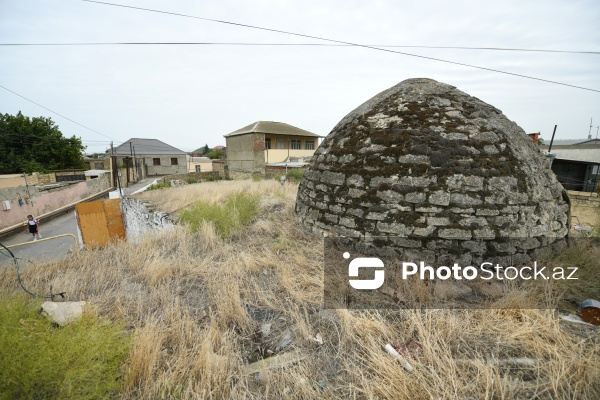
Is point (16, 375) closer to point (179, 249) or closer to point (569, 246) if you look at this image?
point (179, 249)

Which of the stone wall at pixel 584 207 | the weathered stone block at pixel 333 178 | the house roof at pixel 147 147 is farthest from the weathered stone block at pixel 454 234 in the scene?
the house roof at pixel 147 147

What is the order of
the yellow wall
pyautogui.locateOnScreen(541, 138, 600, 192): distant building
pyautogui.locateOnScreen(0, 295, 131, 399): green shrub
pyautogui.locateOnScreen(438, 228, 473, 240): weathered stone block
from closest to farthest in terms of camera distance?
pyautogui.locateOnScreen(0, 295, 131, 399): green shrub < pyautogui.locateOnScreen(438, 228, 473, 240): weathered stone block < pyautogui.locateOnScreen(541, 138, 600, 192): distant building < the yellow wall

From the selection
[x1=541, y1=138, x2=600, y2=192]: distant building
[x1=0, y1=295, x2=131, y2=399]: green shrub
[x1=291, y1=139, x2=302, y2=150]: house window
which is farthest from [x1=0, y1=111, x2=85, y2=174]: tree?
[x1=541, y1=138, x2=600, y2=192]: distant building

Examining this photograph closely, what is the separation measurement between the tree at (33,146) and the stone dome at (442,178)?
111ft

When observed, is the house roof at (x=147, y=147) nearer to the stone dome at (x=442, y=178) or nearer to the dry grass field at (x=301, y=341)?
the dry grass field at (x=301, y=341)

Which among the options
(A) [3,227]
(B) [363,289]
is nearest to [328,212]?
(B) [363,289]

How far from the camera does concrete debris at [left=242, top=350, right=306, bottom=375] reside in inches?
80.7

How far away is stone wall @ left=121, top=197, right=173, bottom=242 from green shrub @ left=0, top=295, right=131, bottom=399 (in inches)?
211

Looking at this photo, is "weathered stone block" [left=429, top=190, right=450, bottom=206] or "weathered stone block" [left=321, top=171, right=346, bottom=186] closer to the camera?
"weathered stone block" [left=429, top=190, right=450, bottom=206]

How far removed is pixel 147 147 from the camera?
36.2m

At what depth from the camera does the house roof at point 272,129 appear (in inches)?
929

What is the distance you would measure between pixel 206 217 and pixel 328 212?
129 inches

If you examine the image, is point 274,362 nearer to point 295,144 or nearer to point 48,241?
point 48,241

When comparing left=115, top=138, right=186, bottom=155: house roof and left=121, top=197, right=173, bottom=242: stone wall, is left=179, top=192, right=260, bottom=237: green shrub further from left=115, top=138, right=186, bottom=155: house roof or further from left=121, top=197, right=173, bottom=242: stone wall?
left=115, top=138, right=186, bottom=155: house roof
